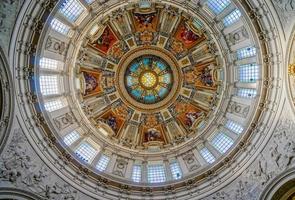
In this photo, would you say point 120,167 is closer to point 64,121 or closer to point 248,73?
point 64,121

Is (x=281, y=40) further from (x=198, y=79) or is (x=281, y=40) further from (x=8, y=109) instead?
(x=8, y=109)

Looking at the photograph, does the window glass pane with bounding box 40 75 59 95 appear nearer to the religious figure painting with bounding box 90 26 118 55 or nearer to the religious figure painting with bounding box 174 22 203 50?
the religious figure painting with bounding box 90 26 118 55

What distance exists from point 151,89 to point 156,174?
32.3 feet

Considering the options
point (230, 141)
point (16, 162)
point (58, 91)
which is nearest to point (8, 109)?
point (16, 162)

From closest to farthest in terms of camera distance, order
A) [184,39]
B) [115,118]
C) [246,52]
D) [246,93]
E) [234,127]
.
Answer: [246,52] < [246,93] < [234,127] < [184,39] < [115,118]

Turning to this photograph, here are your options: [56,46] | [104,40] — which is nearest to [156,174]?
[104,40]

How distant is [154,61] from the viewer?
3641 cm

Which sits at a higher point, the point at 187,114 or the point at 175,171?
the point at 187,114

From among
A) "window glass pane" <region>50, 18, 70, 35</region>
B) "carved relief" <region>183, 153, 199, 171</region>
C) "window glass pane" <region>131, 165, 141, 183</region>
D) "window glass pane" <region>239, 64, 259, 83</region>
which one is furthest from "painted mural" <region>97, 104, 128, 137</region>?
"window glass pane" <region>239, 64, 259, 83</region>

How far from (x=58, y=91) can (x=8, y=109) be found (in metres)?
6.80

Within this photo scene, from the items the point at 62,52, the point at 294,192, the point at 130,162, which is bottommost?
the point at 294,192

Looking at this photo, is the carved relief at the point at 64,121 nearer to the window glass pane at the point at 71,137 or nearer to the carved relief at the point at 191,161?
the window glass pane at the point at 71,137

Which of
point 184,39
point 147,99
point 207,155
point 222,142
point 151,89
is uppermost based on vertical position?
point 184,39

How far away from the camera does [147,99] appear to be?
37.4 meters
